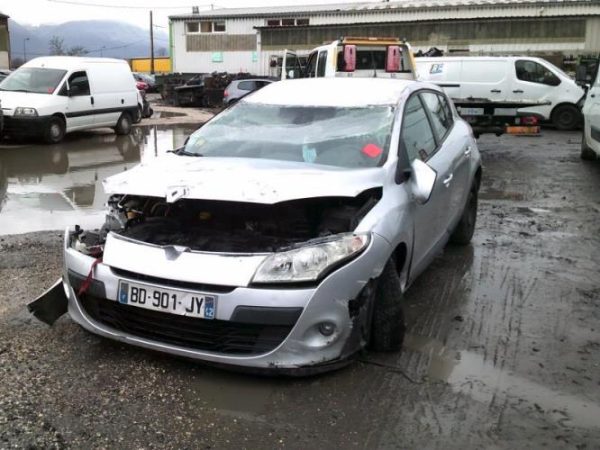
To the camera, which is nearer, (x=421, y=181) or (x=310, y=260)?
(x=310, y=260)

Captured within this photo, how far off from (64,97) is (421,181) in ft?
36.8

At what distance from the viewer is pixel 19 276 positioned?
15.8 ft

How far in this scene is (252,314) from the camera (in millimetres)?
3021

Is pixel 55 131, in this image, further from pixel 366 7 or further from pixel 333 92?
pixel 366 7

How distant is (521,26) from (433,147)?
3118 centimetres

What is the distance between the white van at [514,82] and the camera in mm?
16625

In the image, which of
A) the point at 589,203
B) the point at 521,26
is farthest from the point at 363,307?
Answer: the point at 521,26

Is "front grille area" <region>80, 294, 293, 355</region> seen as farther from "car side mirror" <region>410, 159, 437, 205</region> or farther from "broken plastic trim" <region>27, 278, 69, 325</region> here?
"car side mirror" <region>410, 159, 437, 205</region>

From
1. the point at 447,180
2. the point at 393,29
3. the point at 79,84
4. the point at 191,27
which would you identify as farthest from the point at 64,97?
the point at 191,27

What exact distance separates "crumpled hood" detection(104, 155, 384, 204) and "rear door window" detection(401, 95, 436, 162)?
598 millimetres

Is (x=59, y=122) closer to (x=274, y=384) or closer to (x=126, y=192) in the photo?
(x=126, y=192)

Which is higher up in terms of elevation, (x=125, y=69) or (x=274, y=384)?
(x=125, y=69)

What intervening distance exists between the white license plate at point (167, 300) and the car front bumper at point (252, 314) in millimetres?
33

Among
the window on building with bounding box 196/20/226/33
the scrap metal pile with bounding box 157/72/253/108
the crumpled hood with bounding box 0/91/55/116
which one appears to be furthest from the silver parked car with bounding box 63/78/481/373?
the window on building with bounding box 196/20/226/33
